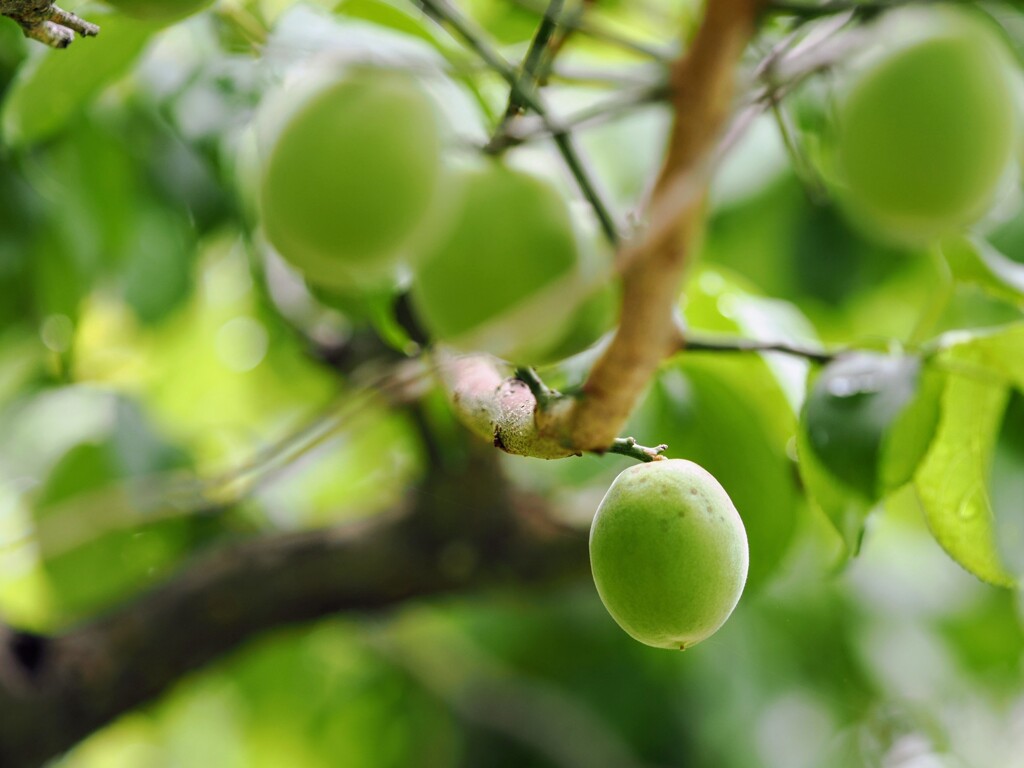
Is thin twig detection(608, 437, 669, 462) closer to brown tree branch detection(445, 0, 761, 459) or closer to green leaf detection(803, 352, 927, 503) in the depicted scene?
brown tree branch detection(445, 0, 761, 459)

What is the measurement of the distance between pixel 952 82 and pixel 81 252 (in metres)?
0.63

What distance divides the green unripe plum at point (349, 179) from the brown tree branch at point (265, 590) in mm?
553

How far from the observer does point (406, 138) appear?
359mm

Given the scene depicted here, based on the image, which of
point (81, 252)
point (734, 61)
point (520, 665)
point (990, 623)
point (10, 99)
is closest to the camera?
point (734, 61)

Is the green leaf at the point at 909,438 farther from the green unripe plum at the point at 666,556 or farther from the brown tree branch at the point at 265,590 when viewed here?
the brown tree branch at the point at 265,590

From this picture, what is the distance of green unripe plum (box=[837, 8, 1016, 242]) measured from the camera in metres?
0.34

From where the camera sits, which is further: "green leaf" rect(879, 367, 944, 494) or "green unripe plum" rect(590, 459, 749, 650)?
"green leaf" rect(879, 367, 944, 494)

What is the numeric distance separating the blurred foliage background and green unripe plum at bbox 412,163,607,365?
0.03 m

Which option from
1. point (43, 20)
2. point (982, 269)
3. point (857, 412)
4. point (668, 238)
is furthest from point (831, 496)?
point (43, 20)

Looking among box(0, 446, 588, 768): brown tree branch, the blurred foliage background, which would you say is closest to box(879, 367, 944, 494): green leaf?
the blurred foliage background

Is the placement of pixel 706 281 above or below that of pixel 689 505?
below

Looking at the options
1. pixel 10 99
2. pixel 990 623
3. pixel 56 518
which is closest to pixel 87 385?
pixel 56 518

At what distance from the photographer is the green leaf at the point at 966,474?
0.51 meters

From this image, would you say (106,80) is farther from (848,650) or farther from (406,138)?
(848,650)
